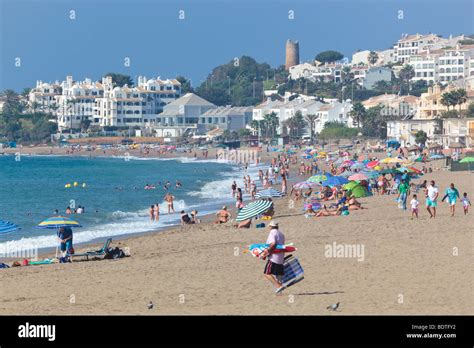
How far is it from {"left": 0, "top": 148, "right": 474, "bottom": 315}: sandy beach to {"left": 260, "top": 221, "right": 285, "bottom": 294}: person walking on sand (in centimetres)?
22

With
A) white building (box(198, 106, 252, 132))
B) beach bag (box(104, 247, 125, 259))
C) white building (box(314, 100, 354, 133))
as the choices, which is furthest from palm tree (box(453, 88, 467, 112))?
beach bag (box(104, 247, 125, 259))

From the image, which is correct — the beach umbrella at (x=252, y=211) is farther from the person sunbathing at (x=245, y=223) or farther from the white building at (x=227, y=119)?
the white building at (x=227, y=119)

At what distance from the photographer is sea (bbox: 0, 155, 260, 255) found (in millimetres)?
30688

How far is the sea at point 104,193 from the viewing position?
30.7 metres

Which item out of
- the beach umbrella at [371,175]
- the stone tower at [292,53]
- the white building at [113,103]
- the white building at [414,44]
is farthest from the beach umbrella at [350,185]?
the stone tower at [292,53]

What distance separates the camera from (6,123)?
130 meters

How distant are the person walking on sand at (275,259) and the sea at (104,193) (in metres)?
11.9

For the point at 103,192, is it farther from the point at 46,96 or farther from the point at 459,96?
the point at 46,96

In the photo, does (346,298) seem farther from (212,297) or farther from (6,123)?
(6,123)

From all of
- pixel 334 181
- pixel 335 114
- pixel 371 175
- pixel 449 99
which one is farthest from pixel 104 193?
pixel 335 114

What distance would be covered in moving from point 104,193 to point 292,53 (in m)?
126

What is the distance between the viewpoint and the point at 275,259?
1455 centimetres

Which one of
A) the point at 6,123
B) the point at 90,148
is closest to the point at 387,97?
the point at 90,148

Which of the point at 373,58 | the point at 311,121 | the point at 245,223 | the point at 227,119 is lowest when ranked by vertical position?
the point at 245,223
